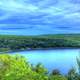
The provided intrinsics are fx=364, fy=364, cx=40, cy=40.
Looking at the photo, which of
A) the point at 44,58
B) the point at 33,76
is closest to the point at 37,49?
the point at 44,58

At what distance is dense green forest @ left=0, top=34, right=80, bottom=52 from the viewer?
21188mm

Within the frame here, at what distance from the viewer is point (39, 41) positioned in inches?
912

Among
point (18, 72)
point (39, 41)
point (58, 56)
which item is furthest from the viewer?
point (39, 41)

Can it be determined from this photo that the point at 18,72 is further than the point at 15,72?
Yes

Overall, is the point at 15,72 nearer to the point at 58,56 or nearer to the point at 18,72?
the point at 18,72

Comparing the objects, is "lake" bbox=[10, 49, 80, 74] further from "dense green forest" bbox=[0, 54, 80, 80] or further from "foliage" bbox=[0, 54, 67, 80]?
"foliage" bbox=[0, 54, 67, 80]

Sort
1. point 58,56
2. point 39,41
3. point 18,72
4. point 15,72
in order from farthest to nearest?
point 39,41 < point 58,56 < point 18,72 < point 15,72

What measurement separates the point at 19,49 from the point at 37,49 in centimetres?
191

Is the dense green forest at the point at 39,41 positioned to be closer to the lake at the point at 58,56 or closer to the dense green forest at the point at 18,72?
the lake at the point at 58,56

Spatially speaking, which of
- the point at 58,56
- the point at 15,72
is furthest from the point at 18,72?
the point at 58,56

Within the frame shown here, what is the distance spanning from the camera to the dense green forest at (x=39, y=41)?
21.2 meters

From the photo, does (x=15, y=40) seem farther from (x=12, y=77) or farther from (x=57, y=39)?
(x=12, y=77)

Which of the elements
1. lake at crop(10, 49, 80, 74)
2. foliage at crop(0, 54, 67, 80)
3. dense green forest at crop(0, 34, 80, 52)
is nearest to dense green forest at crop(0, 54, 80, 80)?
foliage at crop(0, 54, 67, 80)

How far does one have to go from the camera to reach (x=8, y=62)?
1287 cm
